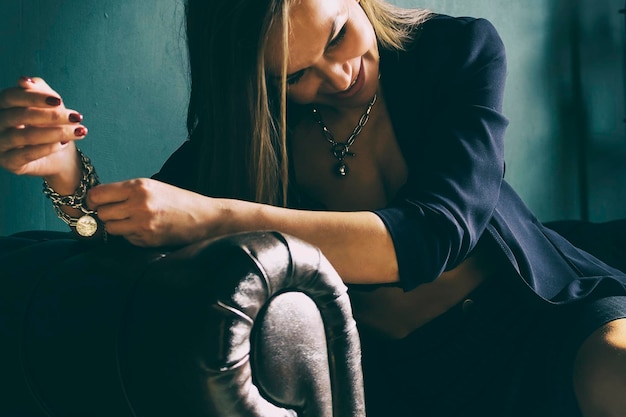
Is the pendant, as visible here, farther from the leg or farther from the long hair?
the leg

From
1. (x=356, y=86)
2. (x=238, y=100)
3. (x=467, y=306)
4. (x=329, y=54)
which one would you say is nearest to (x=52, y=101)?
(x=238, y=100)

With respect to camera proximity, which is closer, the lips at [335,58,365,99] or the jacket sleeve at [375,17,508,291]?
the jacket sleeve at [375,17,508,291]

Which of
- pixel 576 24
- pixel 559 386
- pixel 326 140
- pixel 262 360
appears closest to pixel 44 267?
pixel 262 360

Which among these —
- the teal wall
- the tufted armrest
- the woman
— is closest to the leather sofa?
the tufted armrest

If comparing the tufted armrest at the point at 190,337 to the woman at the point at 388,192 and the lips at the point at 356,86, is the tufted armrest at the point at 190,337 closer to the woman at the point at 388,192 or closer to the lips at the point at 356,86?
the woman at the point at 388,192

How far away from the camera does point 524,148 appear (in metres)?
2.34

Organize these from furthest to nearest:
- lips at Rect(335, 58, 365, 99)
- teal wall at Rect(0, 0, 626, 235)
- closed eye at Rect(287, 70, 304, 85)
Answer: teal wall at Rect(0, 0, 626, 235) → lips at Rect(335, 58, 365, 99) → closed eye at Rect(287, 70, 304, 85)

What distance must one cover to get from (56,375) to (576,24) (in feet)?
7.49

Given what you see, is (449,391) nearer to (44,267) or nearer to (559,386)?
(559,386)

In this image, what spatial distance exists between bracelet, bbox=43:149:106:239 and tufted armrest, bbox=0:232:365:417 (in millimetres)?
145

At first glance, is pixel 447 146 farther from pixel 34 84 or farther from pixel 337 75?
pixel 34 84

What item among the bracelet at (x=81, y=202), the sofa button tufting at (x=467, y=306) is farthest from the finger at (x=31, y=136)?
the sofa button tufting at (x=467, y=306)

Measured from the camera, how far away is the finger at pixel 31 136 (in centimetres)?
81

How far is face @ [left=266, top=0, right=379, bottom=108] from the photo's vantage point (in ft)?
3.22
